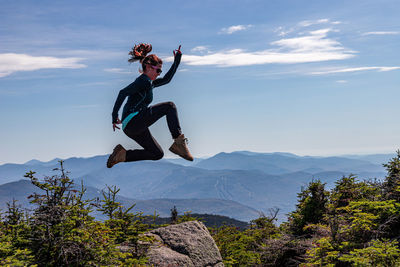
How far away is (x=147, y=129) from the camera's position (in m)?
6.72

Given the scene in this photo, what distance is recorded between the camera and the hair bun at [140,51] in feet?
21.9

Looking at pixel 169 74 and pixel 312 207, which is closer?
pixel 169 74

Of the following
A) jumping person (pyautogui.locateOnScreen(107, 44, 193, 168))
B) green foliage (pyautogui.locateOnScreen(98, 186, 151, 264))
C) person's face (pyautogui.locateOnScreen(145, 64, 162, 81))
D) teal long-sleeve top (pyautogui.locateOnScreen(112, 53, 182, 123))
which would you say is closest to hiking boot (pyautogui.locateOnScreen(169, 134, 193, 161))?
jumping person (pyautogui.locateOnScreen(107, 44, 193, 168))

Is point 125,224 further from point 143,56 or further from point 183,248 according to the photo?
point 143,56

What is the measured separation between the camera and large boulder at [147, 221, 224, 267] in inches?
342

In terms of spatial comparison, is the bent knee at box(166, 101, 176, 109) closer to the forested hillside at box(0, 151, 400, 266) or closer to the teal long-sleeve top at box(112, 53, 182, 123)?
the teal long-sleeve top at box(112, 53, 182, 123)

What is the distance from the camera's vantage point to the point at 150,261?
845 cm

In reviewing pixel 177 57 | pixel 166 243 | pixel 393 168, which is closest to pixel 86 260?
pixel 166 243

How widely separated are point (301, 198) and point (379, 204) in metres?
4.88

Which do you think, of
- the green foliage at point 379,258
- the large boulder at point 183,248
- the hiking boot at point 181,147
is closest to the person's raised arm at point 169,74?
the hiking boot at point 181,147

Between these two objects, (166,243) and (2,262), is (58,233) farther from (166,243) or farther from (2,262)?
(166,243)

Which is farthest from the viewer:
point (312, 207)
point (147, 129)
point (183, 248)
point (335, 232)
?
point (312, 207)

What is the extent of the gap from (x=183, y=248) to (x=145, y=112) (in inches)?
186

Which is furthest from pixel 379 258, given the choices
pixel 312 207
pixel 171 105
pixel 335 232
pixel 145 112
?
pixel 145 112
